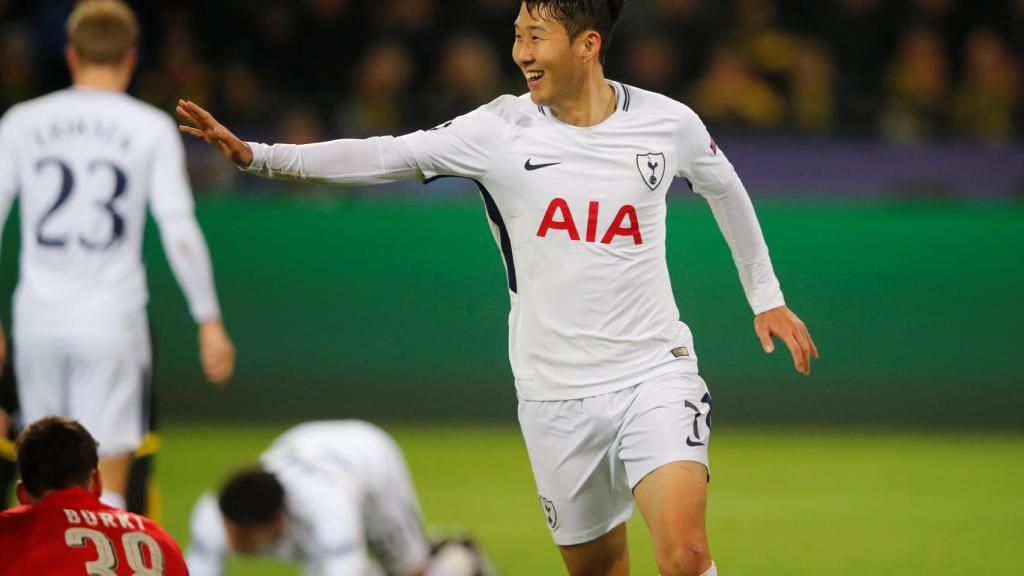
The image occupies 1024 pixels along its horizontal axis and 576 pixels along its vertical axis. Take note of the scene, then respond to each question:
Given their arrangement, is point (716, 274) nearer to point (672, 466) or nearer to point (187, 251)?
point (187, 251)

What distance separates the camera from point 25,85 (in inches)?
487

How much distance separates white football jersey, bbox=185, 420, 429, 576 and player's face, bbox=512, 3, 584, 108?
6.66 feet

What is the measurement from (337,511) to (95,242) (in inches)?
55.0

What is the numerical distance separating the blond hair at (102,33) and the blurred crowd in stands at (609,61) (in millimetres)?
5497

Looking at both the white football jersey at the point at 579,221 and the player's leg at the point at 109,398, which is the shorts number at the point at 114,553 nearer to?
the white football jersey at the point at 579,221

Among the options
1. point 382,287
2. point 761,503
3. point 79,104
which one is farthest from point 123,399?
point 382,287

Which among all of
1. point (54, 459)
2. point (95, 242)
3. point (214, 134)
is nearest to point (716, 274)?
point (95, 242)

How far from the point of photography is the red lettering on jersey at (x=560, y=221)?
5.00m

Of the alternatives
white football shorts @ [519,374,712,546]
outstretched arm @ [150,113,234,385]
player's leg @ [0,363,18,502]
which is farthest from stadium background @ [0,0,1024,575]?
white football shorts @ [519,374,712,546]

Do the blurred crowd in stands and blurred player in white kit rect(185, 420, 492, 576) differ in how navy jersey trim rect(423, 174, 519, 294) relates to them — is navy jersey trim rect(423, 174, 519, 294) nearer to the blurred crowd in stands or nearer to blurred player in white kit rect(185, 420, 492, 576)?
blurred player in white kit rect(185, 420, 492, 576)

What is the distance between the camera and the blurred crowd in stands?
12.1 metres

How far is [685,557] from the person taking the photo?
471 cm

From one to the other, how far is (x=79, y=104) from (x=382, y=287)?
5739mm

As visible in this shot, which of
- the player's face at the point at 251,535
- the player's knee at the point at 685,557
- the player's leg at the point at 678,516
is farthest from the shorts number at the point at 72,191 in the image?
the player's knee at the point at 685,557
